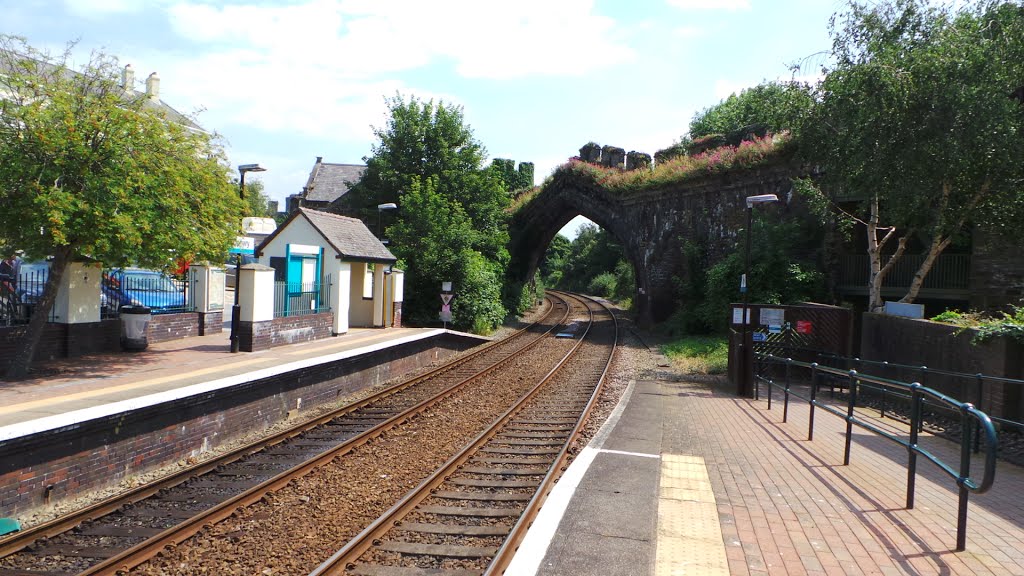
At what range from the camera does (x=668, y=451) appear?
824 centimetres

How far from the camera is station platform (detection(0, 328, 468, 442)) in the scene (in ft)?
24.6

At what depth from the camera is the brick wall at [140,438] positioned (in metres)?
6.61

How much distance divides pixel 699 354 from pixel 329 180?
37.4 meters

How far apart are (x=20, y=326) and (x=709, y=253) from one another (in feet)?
73.0

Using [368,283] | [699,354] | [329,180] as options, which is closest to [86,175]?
[368,283]

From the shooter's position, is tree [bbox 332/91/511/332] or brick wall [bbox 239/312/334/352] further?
tree [bbox 332/91/511/332]

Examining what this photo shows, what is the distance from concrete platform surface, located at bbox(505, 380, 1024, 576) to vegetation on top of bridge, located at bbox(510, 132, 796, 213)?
15.6 meters

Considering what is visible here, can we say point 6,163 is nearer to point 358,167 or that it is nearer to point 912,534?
point 912,534

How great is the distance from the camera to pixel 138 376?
33.8 ft

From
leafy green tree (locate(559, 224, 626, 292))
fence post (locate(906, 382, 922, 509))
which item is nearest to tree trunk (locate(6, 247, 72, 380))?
fence post (locate(906, 382, 922, 509))

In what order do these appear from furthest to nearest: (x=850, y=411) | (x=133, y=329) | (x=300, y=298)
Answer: (x=300, y=298)
(x=133, y=329)
(x=850, y=411)

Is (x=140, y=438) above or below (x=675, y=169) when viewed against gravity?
below

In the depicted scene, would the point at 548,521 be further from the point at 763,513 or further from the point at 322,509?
the point at 322,509

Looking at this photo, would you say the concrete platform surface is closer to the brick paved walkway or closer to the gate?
the brick paved walkway
